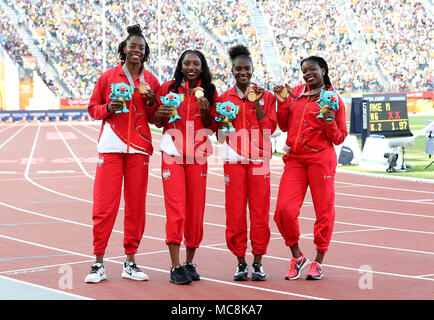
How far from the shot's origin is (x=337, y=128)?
21.3 ft

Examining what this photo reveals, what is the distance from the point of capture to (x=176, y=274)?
6.21 m

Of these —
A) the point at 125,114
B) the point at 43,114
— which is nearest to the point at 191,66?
the point at 125,114

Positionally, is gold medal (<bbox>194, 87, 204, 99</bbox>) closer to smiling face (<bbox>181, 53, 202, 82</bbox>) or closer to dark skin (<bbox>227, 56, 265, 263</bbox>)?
smiling face (<bbox>181, 53, 202, 82</bbox>)

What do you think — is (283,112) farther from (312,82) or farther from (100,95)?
(100,95)

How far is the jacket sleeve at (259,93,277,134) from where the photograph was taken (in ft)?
21.2

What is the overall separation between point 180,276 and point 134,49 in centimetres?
194

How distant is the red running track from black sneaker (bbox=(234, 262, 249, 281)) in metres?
0.07

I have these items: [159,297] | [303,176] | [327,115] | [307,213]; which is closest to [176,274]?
[159,297]

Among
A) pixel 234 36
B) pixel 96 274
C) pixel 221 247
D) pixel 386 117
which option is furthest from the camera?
pixel 234 36

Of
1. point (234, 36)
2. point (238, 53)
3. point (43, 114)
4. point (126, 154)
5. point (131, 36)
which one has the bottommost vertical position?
point (126, 154)

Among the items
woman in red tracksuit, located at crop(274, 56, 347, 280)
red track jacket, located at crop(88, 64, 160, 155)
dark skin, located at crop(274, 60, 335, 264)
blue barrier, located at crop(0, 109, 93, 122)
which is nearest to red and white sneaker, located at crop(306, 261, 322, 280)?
woman in red tracksuit, located at crop(274, 56, 347, 280)

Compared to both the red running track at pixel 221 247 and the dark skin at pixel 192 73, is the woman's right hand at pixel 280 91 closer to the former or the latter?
the dark skin at pixel 192 73
